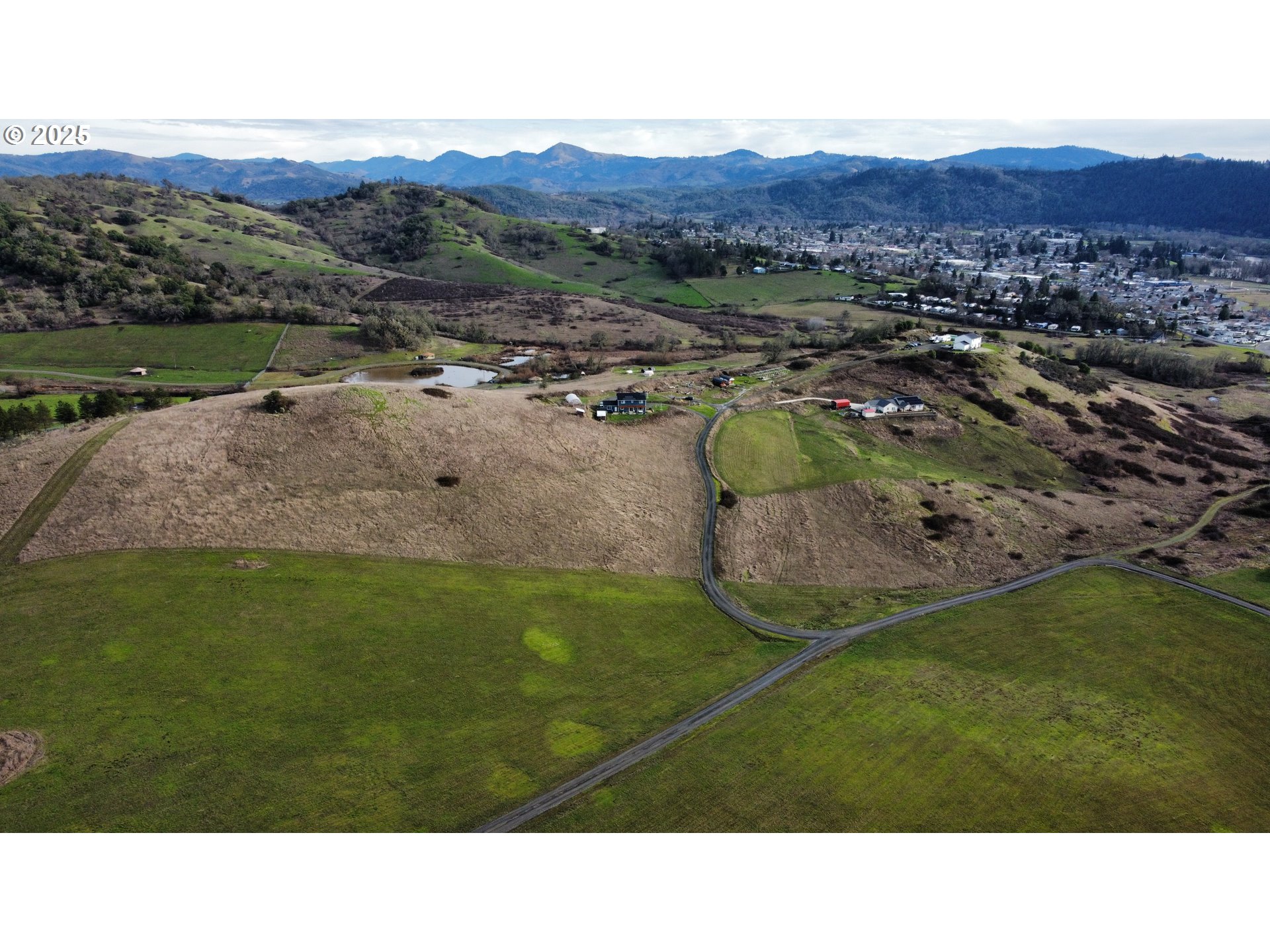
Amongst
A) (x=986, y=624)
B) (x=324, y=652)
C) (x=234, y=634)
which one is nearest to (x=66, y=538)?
(x=234, y=634)

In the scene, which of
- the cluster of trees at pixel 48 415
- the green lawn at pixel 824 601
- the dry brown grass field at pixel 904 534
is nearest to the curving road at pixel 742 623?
the green lawn at pixel 824 601

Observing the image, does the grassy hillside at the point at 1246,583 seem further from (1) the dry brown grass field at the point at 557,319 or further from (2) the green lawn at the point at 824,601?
(1) the dry brown grass field at the point at 557,319

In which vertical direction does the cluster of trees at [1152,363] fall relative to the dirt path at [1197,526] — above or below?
above

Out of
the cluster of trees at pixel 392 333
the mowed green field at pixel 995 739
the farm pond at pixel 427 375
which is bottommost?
the mowed green field at pixel 995 739

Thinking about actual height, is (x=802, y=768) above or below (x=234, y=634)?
below

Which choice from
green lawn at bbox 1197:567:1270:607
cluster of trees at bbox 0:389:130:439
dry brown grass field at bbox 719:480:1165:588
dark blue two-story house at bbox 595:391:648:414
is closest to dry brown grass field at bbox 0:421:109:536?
cluster of trees at bbox 0:389:130:439

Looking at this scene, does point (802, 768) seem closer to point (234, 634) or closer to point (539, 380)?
point (234, 634)

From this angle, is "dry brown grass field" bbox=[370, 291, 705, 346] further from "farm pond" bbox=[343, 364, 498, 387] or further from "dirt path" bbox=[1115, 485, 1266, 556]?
"dirt path" bbox=[1115, 485, 1266, 556]
